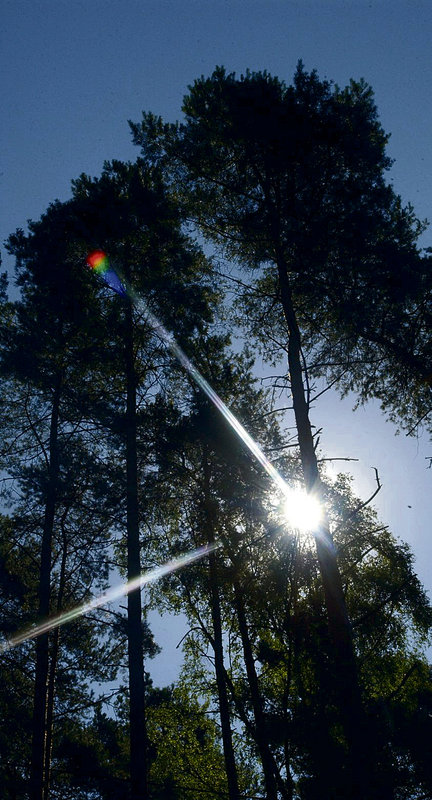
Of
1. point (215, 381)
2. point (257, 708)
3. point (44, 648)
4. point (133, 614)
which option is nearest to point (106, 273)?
point (215, 381)

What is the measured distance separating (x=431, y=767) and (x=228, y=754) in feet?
22.4

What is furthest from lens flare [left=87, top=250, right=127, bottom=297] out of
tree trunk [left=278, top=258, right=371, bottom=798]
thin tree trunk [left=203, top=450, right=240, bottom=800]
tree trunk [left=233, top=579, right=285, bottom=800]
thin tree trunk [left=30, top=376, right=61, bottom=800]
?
tree trunk [left=233, top=579, right=285, bottom=800]

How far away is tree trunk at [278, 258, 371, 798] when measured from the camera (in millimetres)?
5625

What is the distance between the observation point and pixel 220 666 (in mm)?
11602

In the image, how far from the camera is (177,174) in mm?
11312

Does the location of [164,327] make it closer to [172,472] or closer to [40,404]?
[172,472]

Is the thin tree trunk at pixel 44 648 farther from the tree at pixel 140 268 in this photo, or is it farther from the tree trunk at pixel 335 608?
the tree trunk at pixel 335 608

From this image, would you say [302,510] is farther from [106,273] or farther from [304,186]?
[106,273]

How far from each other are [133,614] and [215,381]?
5754 millimetres

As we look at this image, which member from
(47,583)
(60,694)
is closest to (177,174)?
(47,583)

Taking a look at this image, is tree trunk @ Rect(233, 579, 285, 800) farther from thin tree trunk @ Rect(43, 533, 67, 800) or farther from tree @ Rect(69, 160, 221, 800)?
thin tree trunk @ Rect(43, 533, 67, 800)

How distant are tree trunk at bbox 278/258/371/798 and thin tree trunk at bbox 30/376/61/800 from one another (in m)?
5.39

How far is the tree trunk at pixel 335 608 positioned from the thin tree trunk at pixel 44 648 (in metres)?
5.39

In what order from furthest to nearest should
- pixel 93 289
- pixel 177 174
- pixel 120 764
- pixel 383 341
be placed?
pixel 120 764, pixel 93 289, pixel 177 174, pixel 383 341
